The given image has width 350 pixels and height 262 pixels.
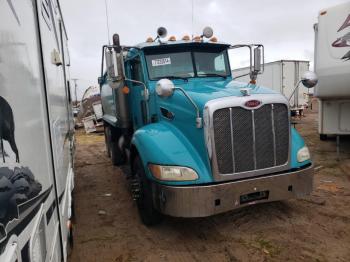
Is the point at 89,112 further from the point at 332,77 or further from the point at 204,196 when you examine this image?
the point at 204,196

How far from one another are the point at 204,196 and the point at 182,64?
93.7 inches

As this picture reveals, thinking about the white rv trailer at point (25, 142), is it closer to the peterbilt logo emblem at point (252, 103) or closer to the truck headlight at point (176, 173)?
the truck headlight at point (176, 173)

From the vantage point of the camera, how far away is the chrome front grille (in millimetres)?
3736

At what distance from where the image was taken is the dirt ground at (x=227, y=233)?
12.0 feet

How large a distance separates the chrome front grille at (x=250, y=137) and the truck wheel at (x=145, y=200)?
1.04 m

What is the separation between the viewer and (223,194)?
367cm

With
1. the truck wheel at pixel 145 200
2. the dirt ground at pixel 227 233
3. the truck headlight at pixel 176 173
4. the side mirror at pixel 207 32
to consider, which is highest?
the side mirror at pixel 207 32

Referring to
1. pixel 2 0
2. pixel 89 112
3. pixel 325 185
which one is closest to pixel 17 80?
pixel 2 0

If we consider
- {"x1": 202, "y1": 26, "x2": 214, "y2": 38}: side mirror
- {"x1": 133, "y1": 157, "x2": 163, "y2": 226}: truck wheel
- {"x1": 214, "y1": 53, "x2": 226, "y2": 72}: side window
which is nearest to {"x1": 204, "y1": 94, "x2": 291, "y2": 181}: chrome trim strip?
{"x1": 133, "y1": 157, "x2": 163, "y2": 226}: truck wheel

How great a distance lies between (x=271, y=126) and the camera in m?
3.96

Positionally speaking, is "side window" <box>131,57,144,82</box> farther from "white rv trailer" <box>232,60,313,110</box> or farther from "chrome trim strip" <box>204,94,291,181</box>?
"white rv trailer" <box>232,60,313,110</box>

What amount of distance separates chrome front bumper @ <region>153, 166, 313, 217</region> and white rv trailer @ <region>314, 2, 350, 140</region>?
3.64 m

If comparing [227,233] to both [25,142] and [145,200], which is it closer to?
[145,200]

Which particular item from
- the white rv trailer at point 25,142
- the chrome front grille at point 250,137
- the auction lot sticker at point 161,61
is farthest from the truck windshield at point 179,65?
the white rv trailer at point 25,142
